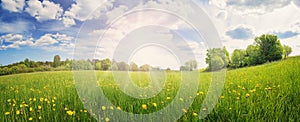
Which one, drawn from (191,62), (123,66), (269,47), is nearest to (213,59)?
(191,62)

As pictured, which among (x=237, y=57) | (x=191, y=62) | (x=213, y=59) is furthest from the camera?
(x=237, y=57)

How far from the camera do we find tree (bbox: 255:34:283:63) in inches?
1452

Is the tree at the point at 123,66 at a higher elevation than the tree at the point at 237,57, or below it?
below

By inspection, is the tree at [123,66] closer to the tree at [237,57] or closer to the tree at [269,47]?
the tree at [269,47]

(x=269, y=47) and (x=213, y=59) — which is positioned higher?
(x=269, y=47)

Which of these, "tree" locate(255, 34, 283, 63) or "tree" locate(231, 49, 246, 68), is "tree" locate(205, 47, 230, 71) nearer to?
"tree" locate(255, 34, 283, 63)

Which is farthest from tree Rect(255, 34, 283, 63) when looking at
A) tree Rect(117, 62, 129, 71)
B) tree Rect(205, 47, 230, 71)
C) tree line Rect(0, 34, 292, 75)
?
tree Rect(117, 62, 129, 71)

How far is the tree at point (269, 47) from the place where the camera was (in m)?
36.9

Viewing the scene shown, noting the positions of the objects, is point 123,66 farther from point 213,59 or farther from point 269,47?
point 269,47

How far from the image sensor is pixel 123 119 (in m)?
3.23

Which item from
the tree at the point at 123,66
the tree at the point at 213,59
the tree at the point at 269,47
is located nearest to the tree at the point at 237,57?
the tree at the point at 269,47

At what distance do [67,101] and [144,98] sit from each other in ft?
5.12

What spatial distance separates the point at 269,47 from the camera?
1503 inches

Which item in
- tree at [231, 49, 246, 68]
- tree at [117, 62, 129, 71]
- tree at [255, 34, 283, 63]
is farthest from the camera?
tree at [231, 49, 246, 68]
